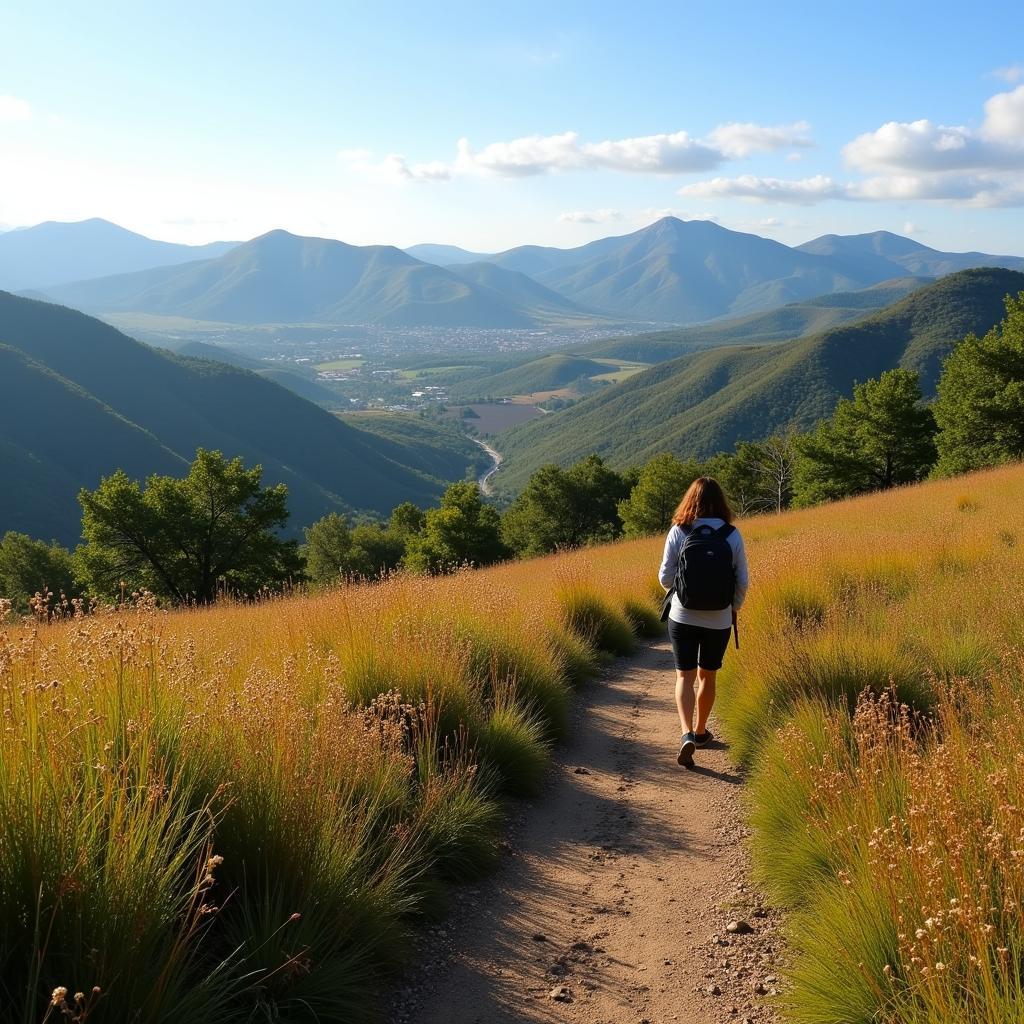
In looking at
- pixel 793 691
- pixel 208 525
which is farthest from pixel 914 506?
pixel 208 525

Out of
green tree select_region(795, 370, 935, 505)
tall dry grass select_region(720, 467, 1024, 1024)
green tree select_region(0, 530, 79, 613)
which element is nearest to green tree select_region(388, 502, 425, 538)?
green tree select_region(0, 530, 79, 613)

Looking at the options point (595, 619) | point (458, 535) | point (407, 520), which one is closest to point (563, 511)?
point (407, 520)

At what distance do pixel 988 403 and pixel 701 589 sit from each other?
110 ft

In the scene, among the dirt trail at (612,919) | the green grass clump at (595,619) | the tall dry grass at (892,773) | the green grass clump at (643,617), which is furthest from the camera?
the green grass clump at (643,617)

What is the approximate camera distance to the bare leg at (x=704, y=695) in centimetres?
596

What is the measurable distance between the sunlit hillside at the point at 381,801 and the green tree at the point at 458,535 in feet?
124

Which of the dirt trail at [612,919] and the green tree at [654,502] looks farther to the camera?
the green tree at [654,502]

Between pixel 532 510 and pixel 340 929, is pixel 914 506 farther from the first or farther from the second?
pixel 532 510

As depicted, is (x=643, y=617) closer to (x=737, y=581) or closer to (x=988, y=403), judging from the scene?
(x=737, y=581)

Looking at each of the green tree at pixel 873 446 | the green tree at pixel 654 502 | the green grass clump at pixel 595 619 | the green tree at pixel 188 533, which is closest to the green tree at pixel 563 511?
the green tree at pixel 654 502

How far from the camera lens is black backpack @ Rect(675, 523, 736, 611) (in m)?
5.66

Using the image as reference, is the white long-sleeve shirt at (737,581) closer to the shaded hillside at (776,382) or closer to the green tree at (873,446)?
the green tree at (873,446)

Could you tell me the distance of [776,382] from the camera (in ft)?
516

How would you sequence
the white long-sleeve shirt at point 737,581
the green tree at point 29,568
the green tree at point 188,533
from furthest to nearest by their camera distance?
1. the green tree at point 29,568
2. the green tree at point 188,533
3. the white long-sleeve shirt at point 737,581
